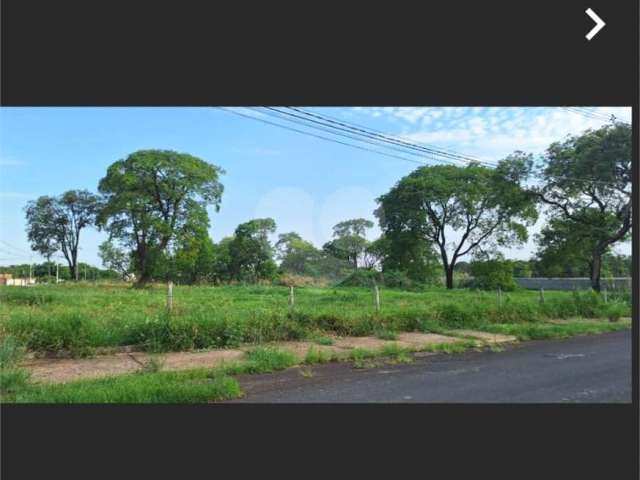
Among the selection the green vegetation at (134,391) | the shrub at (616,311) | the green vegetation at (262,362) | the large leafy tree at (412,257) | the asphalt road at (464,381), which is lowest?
the shrub at (616,311)

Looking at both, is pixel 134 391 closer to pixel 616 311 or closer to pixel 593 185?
pixel 616 311

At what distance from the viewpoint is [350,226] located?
1889 inches

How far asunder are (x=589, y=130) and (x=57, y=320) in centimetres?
2902

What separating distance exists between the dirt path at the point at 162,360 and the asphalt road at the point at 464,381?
118 centimetres

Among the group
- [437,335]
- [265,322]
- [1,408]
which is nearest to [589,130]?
[437,335]

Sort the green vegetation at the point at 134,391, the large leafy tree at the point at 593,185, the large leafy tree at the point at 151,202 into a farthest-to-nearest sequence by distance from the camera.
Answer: the large leafy tree at the point at 151,202 → the large leafy tree at the point at 593,185 → the green vegetation at the point at 134,391

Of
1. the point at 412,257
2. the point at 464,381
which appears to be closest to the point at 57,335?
the point at 464,381

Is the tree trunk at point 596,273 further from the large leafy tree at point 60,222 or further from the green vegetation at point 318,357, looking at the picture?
the large leafy tree at point 60,222

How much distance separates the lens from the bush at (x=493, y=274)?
146 ft

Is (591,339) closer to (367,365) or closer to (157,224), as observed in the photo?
(367,365)

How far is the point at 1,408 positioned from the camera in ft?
18.1

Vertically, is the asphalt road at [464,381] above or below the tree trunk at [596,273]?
below

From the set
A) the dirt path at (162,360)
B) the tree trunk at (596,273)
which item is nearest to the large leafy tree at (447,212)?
the tree trunk at (596,273)

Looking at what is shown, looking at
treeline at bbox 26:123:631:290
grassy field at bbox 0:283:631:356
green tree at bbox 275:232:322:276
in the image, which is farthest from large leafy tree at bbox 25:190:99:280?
grassy field at bbox 0:283:631:356
